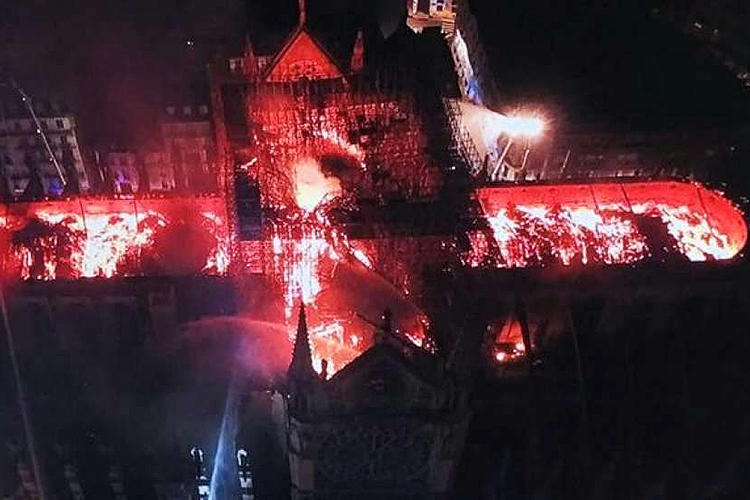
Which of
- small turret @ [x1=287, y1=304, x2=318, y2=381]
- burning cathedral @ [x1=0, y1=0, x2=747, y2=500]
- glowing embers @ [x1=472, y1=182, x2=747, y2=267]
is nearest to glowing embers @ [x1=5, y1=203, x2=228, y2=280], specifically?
burning cathedral @ [x1=0, y1=0, x2=747, y2=500]

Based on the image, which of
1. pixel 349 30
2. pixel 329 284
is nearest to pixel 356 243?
pixel 329 284

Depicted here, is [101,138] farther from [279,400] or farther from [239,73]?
[279,400]

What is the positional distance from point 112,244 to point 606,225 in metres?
24.5

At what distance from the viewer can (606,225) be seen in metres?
34.2

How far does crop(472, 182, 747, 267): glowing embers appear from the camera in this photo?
32.6 m

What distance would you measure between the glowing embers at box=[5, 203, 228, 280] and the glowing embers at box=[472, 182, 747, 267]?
1275 cm

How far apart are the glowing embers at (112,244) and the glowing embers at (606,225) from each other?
12753 millimetres

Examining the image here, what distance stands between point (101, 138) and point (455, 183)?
27249 millimetres

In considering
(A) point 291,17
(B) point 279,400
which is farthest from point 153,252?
(A) point 291,17

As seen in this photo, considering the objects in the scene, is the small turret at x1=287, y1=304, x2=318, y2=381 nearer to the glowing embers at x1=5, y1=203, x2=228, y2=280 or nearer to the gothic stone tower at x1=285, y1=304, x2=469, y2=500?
the gothic stone tower at x1=285, y1=304, x2=469, y2=500

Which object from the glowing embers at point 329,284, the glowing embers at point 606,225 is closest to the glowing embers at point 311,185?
the glowing embers at point 329,284

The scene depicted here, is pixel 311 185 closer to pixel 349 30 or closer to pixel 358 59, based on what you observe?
pixel 358 59

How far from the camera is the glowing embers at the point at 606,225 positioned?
107 feet

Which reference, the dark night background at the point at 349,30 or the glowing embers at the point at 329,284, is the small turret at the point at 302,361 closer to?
the glowing embers at the point at 329,284
